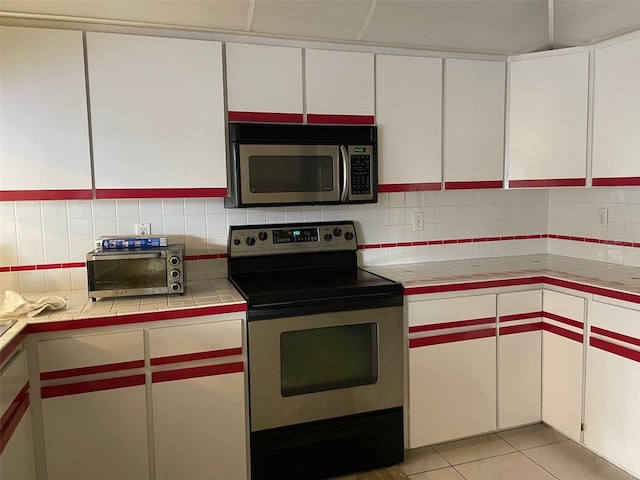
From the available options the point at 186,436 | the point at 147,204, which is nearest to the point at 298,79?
the point at 147,204

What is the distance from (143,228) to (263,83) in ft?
3.13

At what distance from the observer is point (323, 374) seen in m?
2.37

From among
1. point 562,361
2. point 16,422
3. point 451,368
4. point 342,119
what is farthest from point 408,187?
point 16,422

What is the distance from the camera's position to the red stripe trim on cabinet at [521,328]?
8.93ft

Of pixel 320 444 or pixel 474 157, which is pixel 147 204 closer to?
pixel 320 444

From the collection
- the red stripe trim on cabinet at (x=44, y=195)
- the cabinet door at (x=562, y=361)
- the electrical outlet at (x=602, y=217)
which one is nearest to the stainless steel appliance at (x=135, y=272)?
the red stripe trim on cabinet at (x=44, y=195)

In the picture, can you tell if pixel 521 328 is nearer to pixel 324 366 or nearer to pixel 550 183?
pixel 550 183

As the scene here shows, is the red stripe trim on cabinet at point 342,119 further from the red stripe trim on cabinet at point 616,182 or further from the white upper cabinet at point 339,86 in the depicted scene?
the red stripe trim on cabinet at point 616,182

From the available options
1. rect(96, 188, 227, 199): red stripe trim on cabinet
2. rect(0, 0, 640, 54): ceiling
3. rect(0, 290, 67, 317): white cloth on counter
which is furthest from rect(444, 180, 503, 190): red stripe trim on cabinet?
rect(0, 290, 67, 317): white cloth on counter

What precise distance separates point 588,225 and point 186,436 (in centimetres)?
261

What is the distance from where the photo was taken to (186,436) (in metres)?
2.20

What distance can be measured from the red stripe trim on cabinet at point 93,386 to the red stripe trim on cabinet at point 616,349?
209 centimetres

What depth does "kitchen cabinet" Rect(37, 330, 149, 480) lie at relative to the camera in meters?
2.02

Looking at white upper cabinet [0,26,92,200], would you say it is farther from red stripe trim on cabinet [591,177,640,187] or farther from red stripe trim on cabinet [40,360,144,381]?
red stripe trim on cabinet [591,177,640,187]
